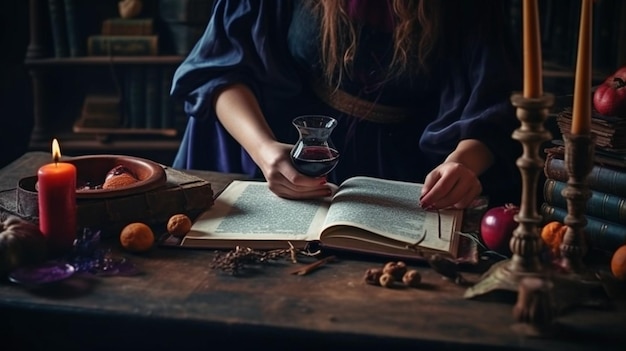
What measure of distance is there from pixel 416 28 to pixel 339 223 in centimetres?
58

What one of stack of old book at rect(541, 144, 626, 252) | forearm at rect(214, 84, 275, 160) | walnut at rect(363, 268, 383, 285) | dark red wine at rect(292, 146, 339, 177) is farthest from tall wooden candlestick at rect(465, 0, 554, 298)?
forearm at rect(214, 84, 275, 160)

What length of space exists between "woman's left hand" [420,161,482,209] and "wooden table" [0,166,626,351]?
0.73 feet

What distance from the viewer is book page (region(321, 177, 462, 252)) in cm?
136

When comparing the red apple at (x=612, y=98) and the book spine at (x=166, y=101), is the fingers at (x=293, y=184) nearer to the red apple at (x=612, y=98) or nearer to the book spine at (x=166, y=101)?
the red apple at (x=612, y=98)

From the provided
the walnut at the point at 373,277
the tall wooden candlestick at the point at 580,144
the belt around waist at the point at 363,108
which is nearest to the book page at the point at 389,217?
the walnut at the point at 373,277

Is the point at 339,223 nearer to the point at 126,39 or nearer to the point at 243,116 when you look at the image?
the point at 243,116

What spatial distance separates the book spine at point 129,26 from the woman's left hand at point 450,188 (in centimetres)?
169

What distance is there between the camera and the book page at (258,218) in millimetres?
1394

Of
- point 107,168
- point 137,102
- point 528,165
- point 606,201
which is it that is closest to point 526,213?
point 528,165

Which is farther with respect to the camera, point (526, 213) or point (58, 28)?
point (58, 28)

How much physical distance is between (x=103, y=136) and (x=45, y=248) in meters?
1.84

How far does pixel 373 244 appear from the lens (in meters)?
1.36

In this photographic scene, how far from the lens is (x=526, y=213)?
115 centimetres

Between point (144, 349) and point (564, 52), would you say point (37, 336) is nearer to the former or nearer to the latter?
point (144, 349)
